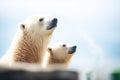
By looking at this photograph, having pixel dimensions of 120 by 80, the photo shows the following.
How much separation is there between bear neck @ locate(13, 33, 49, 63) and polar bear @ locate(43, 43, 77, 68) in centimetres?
4

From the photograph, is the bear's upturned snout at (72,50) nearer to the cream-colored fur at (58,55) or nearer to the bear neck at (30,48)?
the cream-colored fur at (58,55)

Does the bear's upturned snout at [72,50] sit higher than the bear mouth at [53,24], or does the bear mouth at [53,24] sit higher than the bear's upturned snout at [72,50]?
the bear mouth at [53,24]

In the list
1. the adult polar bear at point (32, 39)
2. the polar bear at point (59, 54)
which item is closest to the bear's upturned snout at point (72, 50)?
the polar bear at point (59, 54)

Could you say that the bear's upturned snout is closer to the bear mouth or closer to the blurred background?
the blurred background

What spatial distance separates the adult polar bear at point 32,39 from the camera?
66.1 inches

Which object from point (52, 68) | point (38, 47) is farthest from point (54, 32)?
point (52, 68)

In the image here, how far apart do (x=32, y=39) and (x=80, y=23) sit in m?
0.30

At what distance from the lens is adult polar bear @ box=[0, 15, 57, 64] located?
168 cm

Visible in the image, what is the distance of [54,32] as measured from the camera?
1.78 meters

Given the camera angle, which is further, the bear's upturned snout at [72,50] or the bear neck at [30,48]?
the bear's upturned snout at [72,50]

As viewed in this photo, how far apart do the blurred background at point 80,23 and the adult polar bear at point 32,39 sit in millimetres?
47

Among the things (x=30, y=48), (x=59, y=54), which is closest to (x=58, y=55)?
(x=59, y=54)

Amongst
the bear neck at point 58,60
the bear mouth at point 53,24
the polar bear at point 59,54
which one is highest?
the bear mouth at point 53,24

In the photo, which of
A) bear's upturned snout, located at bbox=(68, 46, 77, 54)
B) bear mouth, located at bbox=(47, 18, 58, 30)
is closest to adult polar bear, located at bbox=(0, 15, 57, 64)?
bear mouth, located at bbox=(47, 18, 58, 30)
